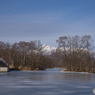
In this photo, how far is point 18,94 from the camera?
30.8 ft

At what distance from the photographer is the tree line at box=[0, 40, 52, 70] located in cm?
5804

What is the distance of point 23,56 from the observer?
212 ft

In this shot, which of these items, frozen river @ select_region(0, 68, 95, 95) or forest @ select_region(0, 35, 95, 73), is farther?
forest @ select_region(0, 35, 95, 73)

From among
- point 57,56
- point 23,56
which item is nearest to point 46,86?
point 57,56

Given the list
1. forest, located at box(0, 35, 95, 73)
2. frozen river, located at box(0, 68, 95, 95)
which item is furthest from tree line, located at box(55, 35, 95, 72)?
frozen river, located at box(0, 68, 95, 95)

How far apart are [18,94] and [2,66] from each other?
36.8 meters

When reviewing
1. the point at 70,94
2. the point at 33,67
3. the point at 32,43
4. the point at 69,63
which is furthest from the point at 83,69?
the point at 70,94

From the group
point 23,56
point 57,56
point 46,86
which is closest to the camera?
point 46,86

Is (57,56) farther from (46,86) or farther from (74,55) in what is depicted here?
(46,86)

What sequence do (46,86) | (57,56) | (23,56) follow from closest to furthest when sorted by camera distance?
1. (46,86)
2. (57,56)
3. (23,56)

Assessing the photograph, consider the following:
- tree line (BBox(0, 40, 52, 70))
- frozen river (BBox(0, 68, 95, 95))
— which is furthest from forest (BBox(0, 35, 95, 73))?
frozen river (BBox(0, 68, 95, 95))

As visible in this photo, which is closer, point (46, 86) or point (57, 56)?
point (46, 86)

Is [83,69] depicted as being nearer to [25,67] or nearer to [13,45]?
[25,67]

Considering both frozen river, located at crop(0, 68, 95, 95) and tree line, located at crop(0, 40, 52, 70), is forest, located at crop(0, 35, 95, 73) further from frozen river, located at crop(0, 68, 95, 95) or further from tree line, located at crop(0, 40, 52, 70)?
frozen river, located at crop(0, 68, 95, 95)
